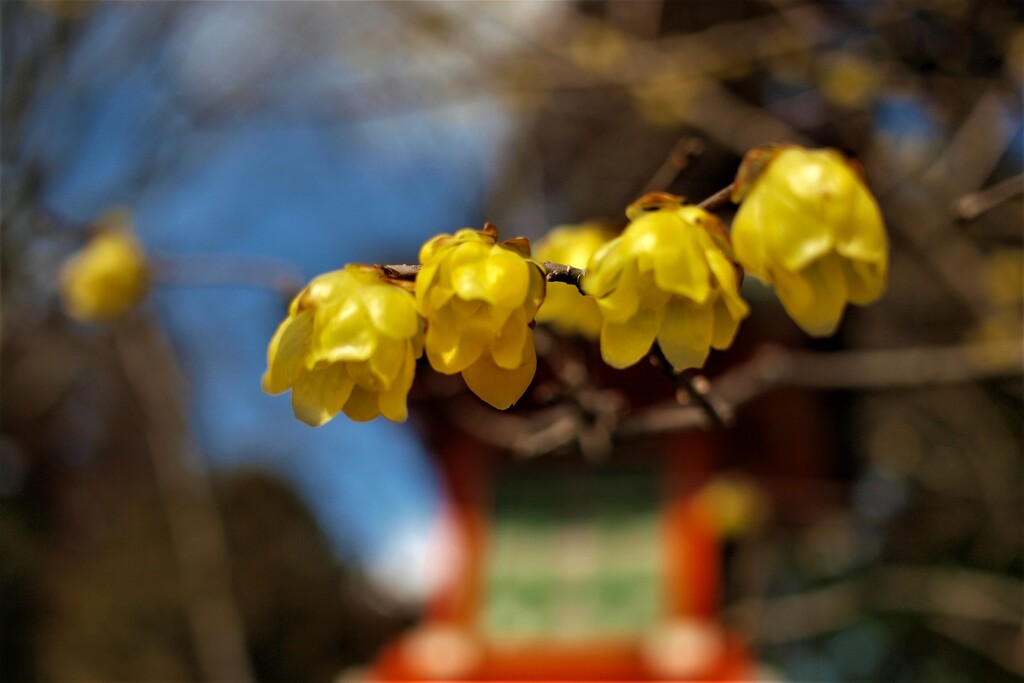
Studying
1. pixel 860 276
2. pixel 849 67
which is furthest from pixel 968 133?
pixel 860 276

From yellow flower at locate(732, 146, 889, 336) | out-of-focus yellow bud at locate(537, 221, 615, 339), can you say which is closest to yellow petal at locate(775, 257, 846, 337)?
yellow flower at locate(732, 146, 889, 336)

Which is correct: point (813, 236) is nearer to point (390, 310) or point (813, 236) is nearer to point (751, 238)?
point (751, 238)

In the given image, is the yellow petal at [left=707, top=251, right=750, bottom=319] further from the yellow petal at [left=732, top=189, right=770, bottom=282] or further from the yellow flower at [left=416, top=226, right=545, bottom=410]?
the yellow flower at [left=416, top=226, right=545, bottom=410]

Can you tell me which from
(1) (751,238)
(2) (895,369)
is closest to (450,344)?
(1) (751,238)

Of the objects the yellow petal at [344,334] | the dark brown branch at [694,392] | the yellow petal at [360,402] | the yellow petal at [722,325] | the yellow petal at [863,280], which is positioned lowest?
the dark brown branch at [694,392]

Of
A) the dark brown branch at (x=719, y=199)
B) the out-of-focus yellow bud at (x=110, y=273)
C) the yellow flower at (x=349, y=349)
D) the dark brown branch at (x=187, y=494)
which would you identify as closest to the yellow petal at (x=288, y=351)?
the yellow flower at (x=349, y=349)

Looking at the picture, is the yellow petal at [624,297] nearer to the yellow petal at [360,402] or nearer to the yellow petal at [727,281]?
the yellow petal at [727,281]
